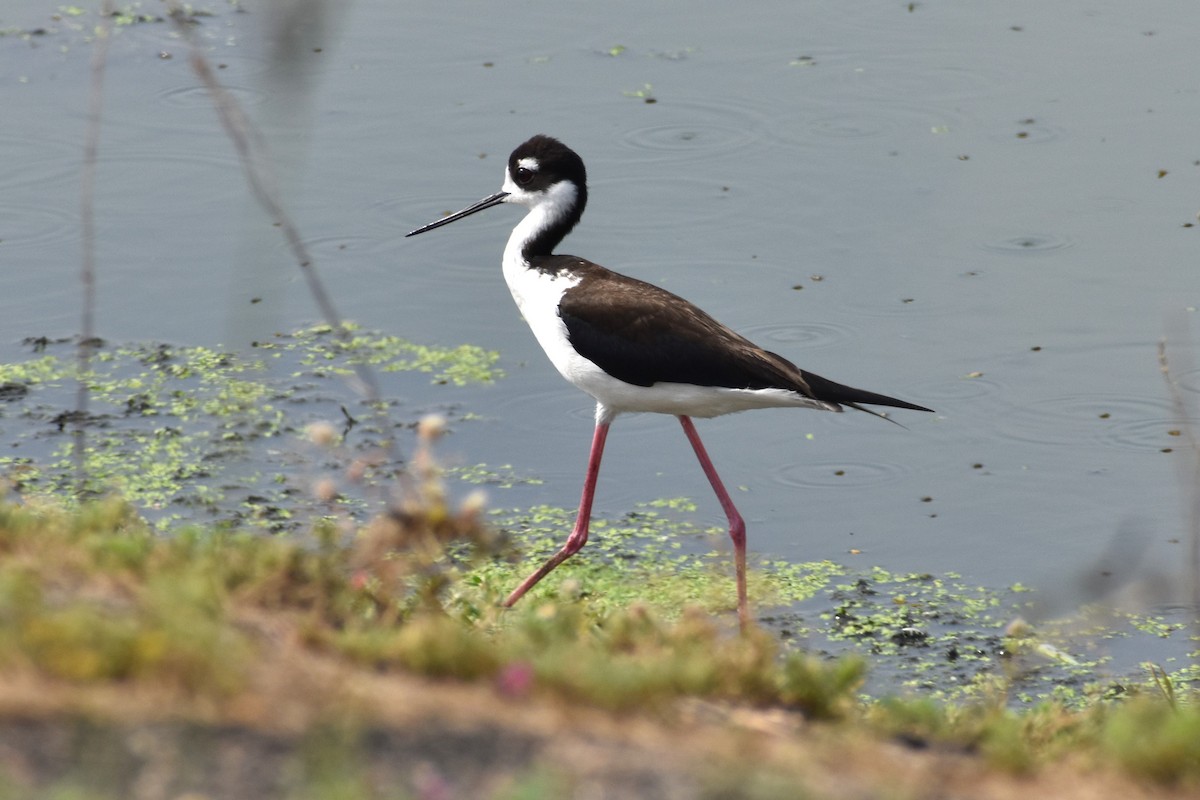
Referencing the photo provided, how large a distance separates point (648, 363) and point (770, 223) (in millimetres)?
2525

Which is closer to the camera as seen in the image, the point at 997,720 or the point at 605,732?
the point at 605,732

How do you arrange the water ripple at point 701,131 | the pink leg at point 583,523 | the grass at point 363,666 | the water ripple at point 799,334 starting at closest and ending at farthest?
1. the grass at point 363,666
2. the pink leg at point 583,523
3. the water ripple at point 799,334
4. the water ripple at point 701,131

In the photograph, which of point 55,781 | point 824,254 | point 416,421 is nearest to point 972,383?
point 824,254

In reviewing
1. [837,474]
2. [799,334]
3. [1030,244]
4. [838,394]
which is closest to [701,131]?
[1030,244]

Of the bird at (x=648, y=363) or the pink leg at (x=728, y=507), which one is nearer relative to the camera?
the bird at (x=648, y=363)

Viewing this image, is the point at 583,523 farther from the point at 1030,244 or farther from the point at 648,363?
the point at 1030,244

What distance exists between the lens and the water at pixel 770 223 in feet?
20.4

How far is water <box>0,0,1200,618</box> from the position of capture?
6227 mm

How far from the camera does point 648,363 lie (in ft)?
17.8

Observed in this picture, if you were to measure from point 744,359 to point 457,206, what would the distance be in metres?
2.73

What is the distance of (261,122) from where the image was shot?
8.45 m

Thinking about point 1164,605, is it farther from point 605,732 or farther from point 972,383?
point 605,732

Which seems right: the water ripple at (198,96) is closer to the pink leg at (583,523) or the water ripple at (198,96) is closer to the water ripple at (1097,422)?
the pink leg at (583,523)

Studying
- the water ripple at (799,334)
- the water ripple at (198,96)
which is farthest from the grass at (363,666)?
the water ripple at (198,96)
